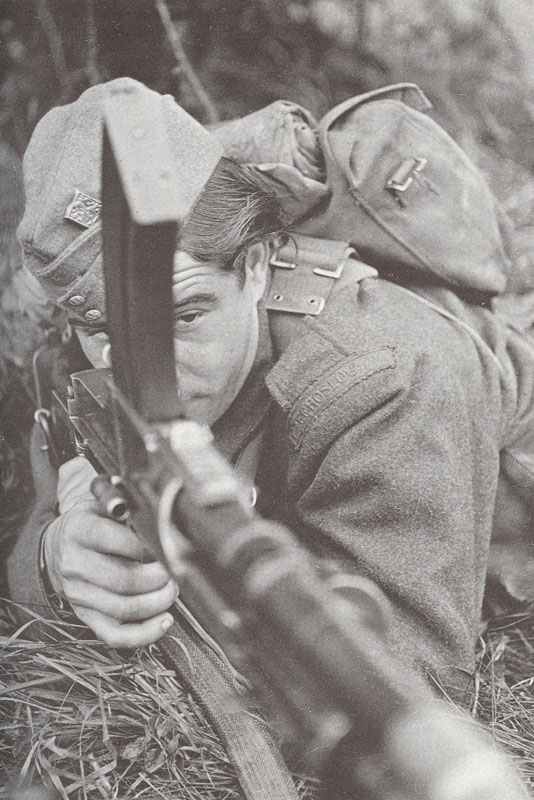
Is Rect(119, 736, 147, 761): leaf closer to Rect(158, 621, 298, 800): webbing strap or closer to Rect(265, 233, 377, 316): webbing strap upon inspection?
Rect(158, 621, 298, 800): webbing strap

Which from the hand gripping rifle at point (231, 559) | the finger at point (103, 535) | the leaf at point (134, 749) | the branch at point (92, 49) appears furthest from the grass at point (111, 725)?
the branch at point (92, 49)

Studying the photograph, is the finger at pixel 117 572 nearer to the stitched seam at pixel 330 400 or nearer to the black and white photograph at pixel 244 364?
the black and white photograph at pixel 244 364

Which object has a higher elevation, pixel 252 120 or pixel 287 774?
pixel 252 120

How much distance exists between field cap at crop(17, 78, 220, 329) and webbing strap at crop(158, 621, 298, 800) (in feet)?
0.98

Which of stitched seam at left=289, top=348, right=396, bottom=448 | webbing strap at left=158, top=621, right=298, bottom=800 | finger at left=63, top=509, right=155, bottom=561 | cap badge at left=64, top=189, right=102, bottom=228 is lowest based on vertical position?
webbing strap at left=158, top=621, right=298, bottom=800

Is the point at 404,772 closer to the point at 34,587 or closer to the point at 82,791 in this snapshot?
the point at 82,791

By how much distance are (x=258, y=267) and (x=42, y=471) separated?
0.93 feet

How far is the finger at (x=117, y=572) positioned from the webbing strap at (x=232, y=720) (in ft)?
0.23

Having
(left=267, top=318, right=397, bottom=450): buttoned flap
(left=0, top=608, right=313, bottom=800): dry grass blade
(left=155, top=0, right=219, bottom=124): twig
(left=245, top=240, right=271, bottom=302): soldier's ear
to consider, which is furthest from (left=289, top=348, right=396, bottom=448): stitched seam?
(left=155, top=0, right=219, bottom=124): twig

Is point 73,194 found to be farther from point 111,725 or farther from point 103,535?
point 111,725

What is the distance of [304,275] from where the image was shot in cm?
90

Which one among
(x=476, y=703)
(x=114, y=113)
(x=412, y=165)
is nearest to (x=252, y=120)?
(x=412, y=165)

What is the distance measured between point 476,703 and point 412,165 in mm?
530

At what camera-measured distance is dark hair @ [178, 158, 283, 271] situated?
816mm
